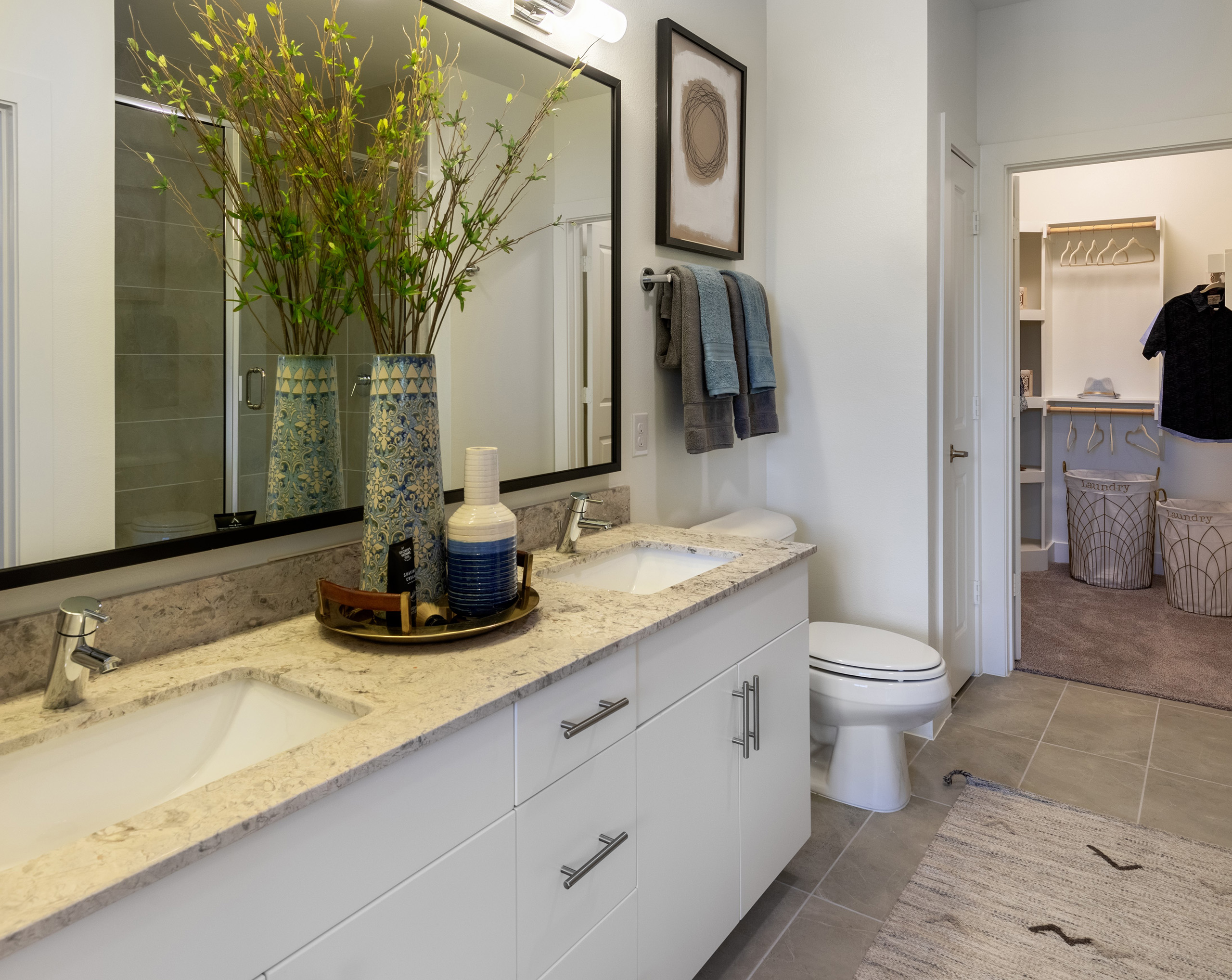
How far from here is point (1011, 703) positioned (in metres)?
2.95

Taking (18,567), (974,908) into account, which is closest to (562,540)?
(18,567)

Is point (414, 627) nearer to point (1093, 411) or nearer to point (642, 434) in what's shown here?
point (642, 434)

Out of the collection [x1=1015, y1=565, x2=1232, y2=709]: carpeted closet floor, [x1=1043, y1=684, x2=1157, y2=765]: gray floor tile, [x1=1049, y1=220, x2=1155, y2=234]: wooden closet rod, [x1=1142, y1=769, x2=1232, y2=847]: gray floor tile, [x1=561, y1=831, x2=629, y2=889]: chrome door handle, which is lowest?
[x1=1142, y1=769, x2=1232, y2=847]: gray floor tile

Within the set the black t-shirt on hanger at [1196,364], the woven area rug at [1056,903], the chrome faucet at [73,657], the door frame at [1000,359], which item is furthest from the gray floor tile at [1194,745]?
Result: the chrome faucet at [73,657]

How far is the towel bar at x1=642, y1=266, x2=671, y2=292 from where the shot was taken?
2186 millimetres

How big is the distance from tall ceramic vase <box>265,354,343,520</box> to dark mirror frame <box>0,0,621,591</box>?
0.03 metres

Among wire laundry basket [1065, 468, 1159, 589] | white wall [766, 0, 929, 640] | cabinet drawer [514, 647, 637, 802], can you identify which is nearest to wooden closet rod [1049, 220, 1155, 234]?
wire laundry basket [1065, 468, 1159, 589]

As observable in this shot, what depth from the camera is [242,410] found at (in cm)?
123

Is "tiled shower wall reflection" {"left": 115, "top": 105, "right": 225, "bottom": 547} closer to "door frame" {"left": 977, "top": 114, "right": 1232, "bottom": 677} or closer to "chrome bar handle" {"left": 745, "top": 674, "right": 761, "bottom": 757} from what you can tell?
"chrome bar handle" {"left": 745, "top": 674, "right": 761, "bottom": 757}

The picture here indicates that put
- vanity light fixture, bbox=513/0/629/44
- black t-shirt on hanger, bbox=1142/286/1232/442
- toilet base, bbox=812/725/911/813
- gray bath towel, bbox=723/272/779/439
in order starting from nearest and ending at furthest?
vanity light fixture, bbox=513/0/629/44, toilet base, bbox=812/725/911/813, gray bath towel, bbox=723/272/779/439, black t-shirt on hanger, bbox=1142/286/1232/442

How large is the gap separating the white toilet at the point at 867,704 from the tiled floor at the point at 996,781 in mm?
65

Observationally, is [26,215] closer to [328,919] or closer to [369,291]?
[369,291]

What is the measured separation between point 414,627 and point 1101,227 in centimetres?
472

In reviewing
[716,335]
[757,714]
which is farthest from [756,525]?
[757,714]
